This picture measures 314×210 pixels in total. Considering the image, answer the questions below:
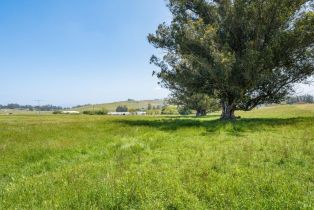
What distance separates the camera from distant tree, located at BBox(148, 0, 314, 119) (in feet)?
109

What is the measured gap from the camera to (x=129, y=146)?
17.5m

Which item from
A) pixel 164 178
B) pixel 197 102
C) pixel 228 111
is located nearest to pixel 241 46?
pixel 228 111

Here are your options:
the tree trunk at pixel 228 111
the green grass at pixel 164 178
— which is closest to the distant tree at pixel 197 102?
the tree trunk at pixel 228 111

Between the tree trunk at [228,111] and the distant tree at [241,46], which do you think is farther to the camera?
the tree trunk at [228,111]

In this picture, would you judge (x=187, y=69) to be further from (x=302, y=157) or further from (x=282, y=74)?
(x=302, y=157)

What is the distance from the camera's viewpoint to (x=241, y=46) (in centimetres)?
3697

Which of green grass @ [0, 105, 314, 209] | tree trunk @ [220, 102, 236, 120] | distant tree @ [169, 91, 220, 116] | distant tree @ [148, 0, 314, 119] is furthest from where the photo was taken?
distant tree @ [169, 91, 220, 116]

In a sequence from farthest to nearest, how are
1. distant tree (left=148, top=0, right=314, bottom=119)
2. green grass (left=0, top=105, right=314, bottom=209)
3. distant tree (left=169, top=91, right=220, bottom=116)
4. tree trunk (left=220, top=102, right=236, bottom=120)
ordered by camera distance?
distant tree (left=169, top=91, right=220, bottom=116), tree trunk (left=220, top=102, right=236, bottom=120), distant tree (left=148, top=0, right=314, bottom=119), green grass (left=0, top=105, right=314, bottom=209)

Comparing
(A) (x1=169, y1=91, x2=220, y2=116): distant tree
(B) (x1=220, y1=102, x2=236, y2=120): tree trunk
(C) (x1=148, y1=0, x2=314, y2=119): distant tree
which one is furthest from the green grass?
(A) (x1=169, y1=91, x2=220, y2=116): distant tree

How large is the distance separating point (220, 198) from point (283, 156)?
5.94 m

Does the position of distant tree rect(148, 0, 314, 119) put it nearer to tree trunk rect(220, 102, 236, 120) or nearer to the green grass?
tree trunk rect(220, 102, 236, 120)

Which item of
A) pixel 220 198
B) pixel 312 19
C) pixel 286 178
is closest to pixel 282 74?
pixel 312 19

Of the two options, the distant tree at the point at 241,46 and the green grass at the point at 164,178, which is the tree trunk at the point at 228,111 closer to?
the distant tree at the point at 241,46

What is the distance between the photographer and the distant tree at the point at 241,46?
33.3 meters
